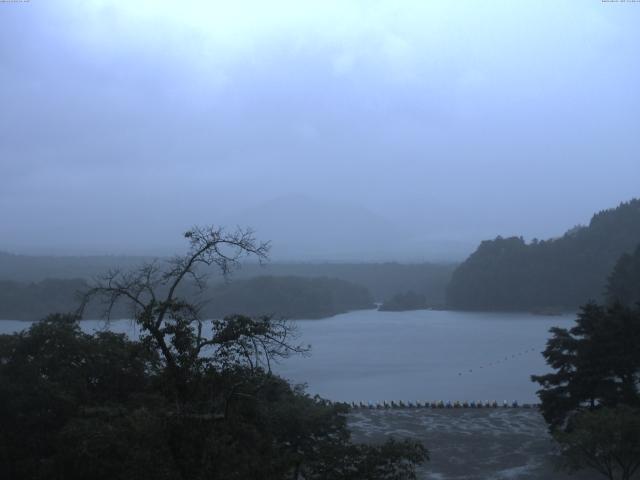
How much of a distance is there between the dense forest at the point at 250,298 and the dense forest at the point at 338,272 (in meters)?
7.77

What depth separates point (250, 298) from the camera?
1587 inches

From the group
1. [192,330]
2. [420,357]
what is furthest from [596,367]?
[420,357]

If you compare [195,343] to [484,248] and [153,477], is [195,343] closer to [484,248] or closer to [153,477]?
[153,477]

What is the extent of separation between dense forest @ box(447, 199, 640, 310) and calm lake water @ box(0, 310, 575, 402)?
9.31ft

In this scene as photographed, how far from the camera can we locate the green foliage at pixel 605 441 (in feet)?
27.7

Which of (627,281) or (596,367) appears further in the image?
(627,281)

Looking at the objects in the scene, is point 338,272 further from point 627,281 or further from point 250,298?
point 627,281

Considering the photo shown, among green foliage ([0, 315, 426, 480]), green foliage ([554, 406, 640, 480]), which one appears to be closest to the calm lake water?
green foliage ([0, 315, 426, 480])

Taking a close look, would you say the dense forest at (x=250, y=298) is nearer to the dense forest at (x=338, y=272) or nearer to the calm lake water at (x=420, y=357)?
the calm lake water at (x=420, y=357)

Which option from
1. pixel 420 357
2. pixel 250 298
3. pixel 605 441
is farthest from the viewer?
pixel 250 298

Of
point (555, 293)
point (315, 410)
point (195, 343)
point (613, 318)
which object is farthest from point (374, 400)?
point (555, 293)

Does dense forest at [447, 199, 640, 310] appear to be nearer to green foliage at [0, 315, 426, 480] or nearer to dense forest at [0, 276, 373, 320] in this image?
dense forest at [0, 276, 373, 320]

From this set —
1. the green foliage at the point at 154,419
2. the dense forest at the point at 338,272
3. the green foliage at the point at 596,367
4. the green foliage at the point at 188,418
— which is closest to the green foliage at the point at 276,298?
the dense forest at the point at 338,272

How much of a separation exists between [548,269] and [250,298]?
19.8m
